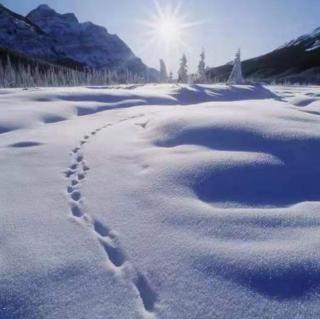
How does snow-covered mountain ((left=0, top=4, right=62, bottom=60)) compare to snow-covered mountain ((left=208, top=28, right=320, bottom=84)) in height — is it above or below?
above

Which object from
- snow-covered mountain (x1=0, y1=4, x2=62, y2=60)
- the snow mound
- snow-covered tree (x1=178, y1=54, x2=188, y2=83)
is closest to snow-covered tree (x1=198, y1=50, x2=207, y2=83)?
snow-covered tree (x1=178, y1=54, x2=188, y2=83)

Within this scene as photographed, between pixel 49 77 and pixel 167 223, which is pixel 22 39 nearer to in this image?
pixel 49 77

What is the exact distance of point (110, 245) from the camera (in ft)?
9.82

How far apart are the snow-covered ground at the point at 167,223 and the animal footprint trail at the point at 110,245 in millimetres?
11

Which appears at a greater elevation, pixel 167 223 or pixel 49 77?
pixel 167 223

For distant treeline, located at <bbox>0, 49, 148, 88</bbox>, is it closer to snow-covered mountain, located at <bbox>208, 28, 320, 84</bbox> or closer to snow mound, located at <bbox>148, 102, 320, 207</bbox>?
Result: snow mound, located at <bbox>148, 102, 320, 207</bbox>

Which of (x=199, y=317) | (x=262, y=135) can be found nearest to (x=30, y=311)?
(x=199, y=317)

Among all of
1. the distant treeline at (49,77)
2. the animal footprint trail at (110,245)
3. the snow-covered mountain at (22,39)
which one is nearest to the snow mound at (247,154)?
the animal footprint trail at (110,245)

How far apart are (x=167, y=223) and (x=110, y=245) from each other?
565 millimetres

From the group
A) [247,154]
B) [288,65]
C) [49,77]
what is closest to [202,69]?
[49,77]

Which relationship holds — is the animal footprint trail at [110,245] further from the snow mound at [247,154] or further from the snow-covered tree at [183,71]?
the snow-covered tree at [183,71]

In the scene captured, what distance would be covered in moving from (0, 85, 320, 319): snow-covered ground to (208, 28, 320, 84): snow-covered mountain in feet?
254

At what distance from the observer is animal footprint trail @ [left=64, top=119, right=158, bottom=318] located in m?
2.41

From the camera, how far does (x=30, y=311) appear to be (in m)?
2.23
